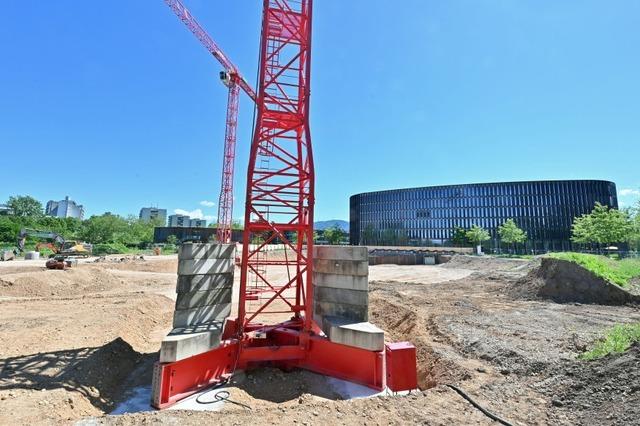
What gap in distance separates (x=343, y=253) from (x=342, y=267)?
0.44 metres

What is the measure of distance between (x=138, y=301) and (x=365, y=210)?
99430mm

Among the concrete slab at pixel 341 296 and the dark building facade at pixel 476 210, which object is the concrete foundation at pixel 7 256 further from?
the dark building facade at pixel 476 210

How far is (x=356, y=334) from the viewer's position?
852 cm

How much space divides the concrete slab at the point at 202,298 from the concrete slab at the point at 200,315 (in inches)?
4.3

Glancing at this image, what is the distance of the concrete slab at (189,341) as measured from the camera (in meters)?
7.30

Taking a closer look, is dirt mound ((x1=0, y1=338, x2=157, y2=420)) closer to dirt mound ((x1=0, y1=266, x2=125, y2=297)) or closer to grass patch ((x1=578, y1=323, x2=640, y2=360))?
grass patch ((x1=578, y1=323, x2=640, y2=360))

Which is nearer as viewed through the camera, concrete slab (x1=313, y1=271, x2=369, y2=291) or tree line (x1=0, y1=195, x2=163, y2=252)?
concrete slab (x1=313, y1=271, x2=369, y2=291)

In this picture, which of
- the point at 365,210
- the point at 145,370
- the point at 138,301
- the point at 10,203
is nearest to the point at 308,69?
the point at 145,370

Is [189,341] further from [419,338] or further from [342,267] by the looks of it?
[419,338]

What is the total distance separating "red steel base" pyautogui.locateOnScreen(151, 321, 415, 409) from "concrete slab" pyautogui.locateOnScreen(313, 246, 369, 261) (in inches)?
95.0

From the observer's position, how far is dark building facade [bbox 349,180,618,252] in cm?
7888

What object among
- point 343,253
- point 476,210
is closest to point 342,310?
point 343,253

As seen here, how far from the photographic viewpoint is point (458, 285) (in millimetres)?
24281

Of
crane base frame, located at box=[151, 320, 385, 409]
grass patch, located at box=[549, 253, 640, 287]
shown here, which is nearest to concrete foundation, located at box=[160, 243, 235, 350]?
crane base frame, located at box=[151, 320, 385, 409]
